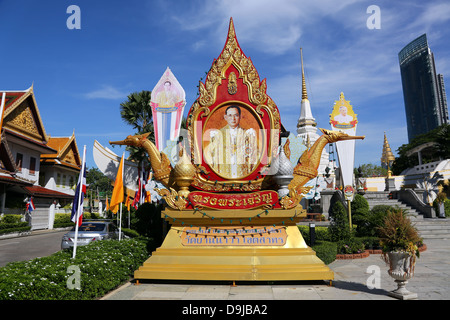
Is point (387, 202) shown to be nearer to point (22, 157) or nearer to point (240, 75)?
point (240, 75)

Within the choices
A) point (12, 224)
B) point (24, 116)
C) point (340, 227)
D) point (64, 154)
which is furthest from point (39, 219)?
point (340, 227)

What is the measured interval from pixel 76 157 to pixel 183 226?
125 feet

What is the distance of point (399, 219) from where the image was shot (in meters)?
7.47

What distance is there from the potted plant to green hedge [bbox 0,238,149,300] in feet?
22.1

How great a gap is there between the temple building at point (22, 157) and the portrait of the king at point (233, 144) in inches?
797

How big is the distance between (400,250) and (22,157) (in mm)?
33542

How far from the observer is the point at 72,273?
631cm

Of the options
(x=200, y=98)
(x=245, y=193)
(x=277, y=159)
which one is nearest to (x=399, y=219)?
(x=277, y=159)

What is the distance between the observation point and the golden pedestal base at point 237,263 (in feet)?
26.1

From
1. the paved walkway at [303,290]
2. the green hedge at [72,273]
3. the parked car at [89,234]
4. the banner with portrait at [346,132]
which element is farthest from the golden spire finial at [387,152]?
the green hedge at [72,273]

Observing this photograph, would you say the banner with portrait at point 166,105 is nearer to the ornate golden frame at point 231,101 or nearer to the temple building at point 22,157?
the ornate golden frame at point 231,101

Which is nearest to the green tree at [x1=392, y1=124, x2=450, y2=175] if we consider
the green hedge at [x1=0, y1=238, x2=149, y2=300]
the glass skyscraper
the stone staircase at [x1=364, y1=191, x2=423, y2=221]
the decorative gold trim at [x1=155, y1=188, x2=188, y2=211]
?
the stone staircase at [x1=364, y1=191, x2=423, y2=221]

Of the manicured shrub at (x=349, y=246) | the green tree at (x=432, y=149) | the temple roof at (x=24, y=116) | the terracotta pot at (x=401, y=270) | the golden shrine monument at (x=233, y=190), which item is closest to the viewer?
the terracotta pot at (x=401, y=270)
